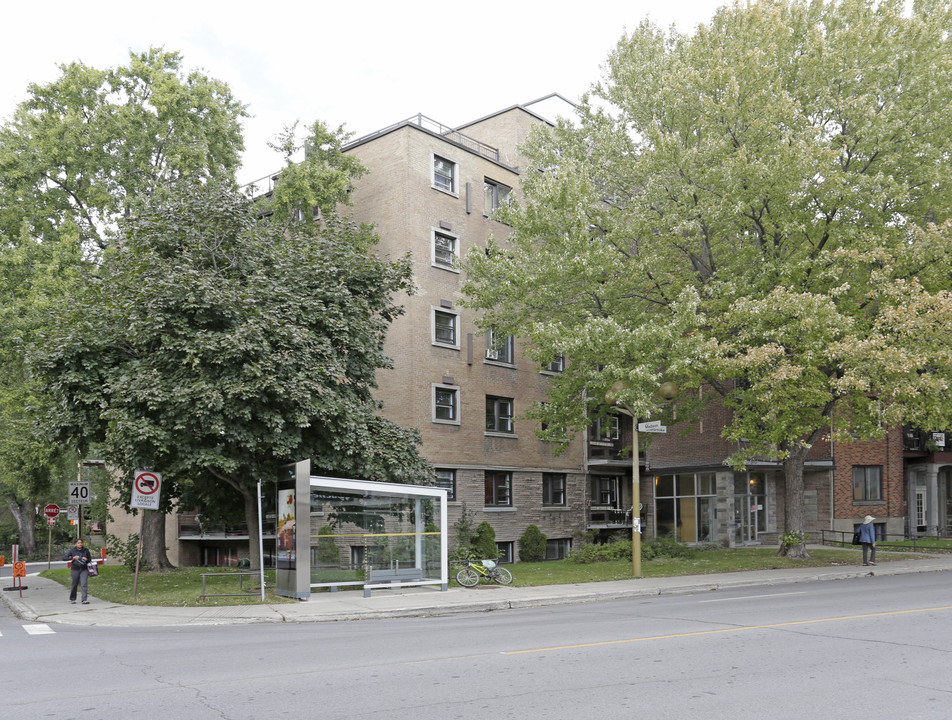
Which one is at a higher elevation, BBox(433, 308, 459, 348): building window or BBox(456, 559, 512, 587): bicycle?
BBox(433, 308, 459, 348): building window

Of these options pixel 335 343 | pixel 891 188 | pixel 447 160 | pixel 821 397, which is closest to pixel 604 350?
pixel 821 397

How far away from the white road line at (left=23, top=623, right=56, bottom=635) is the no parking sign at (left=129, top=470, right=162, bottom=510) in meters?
3.11

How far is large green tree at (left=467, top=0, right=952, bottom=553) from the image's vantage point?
20.6 m

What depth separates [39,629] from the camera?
1494 centimetres

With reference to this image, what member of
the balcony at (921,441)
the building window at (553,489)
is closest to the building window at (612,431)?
the building window at (553,489)

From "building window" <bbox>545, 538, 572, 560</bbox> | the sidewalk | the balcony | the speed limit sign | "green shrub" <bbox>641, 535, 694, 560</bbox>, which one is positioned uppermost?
the balcony

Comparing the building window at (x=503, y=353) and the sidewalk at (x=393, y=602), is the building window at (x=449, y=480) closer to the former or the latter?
the building window at (x=503, y=353)

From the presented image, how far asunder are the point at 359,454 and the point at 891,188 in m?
15.7

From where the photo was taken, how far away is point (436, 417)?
30.1 m

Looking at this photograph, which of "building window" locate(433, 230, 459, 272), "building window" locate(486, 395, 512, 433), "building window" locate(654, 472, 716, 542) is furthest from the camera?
"building window" locate(654, 472, 716, 542)

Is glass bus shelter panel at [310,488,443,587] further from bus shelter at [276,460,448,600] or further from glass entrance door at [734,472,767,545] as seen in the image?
glass entrance door at [734,472,767,545]

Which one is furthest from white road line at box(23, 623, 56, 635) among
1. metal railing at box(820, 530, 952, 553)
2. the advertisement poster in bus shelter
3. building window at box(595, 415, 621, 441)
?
metal railing at box(820, 530, 952, 553)

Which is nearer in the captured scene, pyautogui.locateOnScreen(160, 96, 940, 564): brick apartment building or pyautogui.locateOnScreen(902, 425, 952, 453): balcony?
pyautogui.locateOnScreen(160, 96, 940, 564): brick apartment building

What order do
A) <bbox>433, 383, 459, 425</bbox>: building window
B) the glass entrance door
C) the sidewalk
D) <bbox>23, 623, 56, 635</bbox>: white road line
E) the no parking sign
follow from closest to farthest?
<bbox>23, 623, 56, 635</bbox>: white road line
the sidewalk
the no parking sign
<bbox>433, 383, 459, 425</bbox>: building window
the glass entrance door
